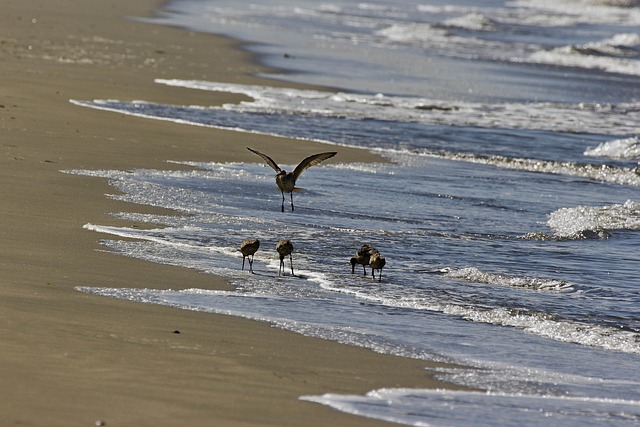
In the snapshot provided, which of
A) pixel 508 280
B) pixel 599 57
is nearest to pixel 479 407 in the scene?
pixel 508 280

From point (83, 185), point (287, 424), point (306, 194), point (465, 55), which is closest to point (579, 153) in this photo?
point (306, 194)

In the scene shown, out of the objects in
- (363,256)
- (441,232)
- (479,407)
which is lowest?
(479,407)

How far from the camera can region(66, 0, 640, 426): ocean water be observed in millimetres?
6688

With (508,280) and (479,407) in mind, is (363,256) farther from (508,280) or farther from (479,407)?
(479,407)

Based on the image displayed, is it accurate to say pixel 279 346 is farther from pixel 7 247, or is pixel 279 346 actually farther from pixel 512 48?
pixel 512 48

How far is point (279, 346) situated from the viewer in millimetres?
6605

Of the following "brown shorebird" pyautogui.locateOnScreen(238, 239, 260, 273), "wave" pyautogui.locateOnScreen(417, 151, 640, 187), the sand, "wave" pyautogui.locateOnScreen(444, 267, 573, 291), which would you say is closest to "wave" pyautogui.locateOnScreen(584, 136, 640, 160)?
"wave" pyautogui.locateOnScreen(417, 151, 640, 187)

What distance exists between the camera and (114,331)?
645cm

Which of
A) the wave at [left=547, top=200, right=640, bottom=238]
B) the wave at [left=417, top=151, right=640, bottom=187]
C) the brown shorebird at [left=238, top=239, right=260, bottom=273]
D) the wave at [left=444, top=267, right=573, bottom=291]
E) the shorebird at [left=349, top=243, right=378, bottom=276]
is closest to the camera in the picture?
the brown shorebird at [left=238, top=239, right=260, bottom=273]

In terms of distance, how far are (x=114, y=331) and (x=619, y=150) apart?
1180 centimetres

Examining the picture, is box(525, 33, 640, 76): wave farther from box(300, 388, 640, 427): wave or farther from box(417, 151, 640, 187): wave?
box(300, 388, 640, 427): wave

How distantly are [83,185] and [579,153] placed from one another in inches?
318

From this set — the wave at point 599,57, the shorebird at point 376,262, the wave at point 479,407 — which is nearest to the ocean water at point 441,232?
the wave at point 479,407

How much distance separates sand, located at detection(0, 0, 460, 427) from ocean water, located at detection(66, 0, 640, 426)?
0.25 m
